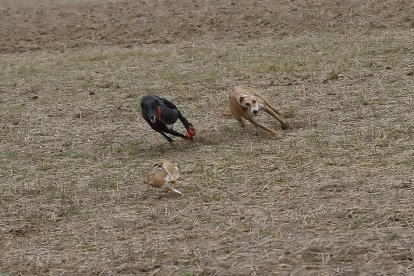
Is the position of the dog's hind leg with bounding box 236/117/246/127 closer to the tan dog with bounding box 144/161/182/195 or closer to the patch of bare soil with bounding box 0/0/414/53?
the tan dog with bounding box 144/161/182/195

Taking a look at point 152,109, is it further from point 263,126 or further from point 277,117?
point 277,117

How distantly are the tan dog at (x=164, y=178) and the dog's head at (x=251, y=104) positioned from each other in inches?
86.8

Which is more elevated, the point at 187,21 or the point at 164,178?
the point at 164,178

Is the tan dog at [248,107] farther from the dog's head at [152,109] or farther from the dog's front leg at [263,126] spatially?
the dog's head at [152,109]

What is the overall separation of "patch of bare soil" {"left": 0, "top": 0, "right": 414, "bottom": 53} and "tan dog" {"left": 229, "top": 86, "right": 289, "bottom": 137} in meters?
7.04

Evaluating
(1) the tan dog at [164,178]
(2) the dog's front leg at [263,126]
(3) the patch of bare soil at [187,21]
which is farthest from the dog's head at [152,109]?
(3) the patch of bare soil at [187,21]

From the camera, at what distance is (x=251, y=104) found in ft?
28.2

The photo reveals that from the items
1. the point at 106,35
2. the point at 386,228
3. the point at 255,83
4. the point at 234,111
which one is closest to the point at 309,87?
the point at 255,83

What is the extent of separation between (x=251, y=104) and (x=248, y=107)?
5cm

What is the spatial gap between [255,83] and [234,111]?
2.83 meters

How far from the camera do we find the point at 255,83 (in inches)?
458

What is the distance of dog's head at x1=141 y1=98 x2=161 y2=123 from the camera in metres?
8.33

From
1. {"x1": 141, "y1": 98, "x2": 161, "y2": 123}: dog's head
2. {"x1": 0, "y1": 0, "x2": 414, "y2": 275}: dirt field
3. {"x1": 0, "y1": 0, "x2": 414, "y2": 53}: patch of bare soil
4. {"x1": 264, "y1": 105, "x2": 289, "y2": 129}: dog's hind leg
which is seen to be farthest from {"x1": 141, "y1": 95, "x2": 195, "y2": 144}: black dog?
{"x1": 0, "y1": 0, "x2": 414, "y2": 53}: patch of bare soil

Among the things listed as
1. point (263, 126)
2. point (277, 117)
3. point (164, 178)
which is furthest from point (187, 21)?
point (164, 178)
